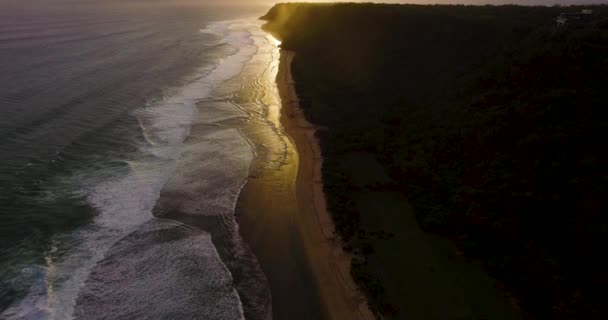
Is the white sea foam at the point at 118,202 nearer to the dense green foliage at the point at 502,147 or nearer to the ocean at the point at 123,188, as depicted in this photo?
the ocean at the point at 123,188

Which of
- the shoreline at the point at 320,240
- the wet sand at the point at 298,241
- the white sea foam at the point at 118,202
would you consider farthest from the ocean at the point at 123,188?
the shoreline at the point at 320,240

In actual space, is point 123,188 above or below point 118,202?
above

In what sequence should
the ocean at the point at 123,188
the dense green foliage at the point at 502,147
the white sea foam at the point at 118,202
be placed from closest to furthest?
1. the dense green foliage at the point at 502,147
2. the white sea foam at the point at 118,202
3. the ocean at the point at 123,188

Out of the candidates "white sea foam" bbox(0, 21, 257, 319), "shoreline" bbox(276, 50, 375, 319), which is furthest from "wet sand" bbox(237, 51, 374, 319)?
"white sea foam" bbox(0, 21, 257, 319)

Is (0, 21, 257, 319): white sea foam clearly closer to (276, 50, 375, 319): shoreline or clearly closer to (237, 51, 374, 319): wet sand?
(237, 51, 374, 319): wet sand

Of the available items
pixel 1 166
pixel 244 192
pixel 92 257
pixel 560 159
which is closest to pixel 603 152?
pixel 560 159

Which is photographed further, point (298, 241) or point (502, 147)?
point (502, 147)

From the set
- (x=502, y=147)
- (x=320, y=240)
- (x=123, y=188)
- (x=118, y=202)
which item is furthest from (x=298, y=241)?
(x=502, y=147)

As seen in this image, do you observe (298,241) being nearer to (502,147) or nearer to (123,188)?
(123,188)
